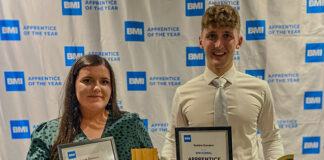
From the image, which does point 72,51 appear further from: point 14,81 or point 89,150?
point 89,150

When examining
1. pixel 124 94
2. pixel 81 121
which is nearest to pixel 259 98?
pixel 81 121

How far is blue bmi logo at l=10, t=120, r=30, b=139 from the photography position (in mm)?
2301

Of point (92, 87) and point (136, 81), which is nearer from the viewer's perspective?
point (92, 87)

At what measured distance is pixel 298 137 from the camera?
7.64 ft

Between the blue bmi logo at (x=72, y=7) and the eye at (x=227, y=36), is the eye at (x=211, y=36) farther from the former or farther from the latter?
the blue bmi logo at (x=72, y=7)

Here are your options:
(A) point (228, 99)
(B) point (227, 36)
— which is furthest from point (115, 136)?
(B) point (227, 36)

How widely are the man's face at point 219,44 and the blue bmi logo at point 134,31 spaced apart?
1.18 m

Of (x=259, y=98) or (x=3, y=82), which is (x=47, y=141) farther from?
(x=3, y=82)

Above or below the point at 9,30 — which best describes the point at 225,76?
below

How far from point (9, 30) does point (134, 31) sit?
3.91 ft

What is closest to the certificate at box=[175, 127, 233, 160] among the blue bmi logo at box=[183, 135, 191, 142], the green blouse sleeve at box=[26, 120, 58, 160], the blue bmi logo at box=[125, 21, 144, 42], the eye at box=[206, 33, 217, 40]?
the blue bmi logo at box=[183, 135, 191, 142]

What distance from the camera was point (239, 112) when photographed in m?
1.18

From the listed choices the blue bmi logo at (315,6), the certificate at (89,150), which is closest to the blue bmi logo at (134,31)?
the certificate at (89,150)

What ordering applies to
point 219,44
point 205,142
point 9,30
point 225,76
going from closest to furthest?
point 205,142 → point 219,44 → point 225,76 → point 9,30
